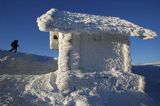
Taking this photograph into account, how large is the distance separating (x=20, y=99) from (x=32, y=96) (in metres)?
0.50

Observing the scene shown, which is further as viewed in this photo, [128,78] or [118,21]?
[118,21]

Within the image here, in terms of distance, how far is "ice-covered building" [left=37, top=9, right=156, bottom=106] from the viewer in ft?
42.5

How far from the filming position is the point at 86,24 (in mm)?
13781

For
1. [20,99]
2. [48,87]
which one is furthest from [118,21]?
[20,99]

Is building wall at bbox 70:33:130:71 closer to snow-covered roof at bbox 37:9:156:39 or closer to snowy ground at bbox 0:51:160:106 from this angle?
snow-covered roof at bbox 37:9:156:39

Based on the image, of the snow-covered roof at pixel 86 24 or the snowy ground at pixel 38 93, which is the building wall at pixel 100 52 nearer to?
the snow-covered roof at pixel 86 24

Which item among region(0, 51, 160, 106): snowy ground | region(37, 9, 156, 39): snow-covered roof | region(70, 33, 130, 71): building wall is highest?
region(37, 9, 156, 39): snow-covered roof

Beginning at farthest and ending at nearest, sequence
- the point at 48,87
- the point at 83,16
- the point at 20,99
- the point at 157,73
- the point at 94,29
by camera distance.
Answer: the point at 157,73 < the point at 83,16 < the point at 94,29 < the point at 48,87 < the point at 20,99

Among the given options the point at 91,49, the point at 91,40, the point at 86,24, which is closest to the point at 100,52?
the point at 91,49

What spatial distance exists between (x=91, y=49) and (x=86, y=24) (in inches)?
45.2

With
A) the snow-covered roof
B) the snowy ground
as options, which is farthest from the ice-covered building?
the snowy ground

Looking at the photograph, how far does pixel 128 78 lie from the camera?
1405cm

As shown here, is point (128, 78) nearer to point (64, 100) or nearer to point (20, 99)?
point (64, 100)

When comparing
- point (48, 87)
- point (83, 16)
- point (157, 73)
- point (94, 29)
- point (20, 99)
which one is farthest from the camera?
point (157, 73)
